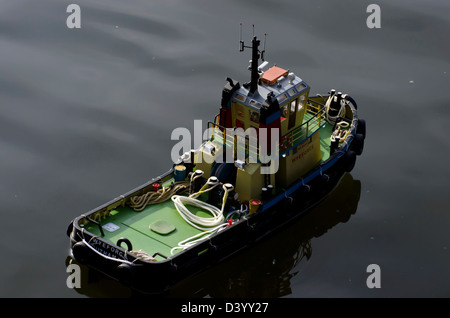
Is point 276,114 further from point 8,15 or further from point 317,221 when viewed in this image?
point 8,15

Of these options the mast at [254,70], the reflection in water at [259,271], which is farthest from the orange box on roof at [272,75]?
the reflection in water at [259,271]

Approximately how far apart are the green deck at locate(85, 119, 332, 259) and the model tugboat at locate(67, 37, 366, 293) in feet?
0.07

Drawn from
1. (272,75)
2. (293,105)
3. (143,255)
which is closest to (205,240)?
(143,255)

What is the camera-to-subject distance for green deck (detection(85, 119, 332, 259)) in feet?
62.5

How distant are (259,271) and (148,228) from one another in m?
2.79

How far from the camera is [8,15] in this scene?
28.4 m

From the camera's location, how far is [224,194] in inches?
792

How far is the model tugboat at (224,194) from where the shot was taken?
1867 cm

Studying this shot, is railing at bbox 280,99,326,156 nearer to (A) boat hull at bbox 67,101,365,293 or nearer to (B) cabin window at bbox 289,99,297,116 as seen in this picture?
(B) cabin window at bbox 289,99,297,116

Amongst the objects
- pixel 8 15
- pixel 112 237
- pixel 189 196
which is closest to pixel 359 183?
pixel 189 196

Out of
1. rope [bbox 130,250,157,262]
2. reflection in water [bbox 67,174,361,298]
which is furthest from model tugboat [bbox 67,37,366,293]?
reflection in water [bbox 67,174,361,298]

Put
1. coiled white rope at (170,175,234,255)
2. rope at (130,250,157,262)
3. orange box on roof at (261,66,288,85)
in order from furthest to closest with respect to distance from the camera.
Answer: orange box on roof at (261,66,288,85)
coiled white rope at (170,175,234,255)
rope at (130,250,157,262)

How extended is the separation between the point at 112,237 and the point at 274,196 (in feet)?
13.0

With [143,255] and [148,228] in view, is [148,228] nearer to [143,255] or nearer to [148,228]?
[148,228]
